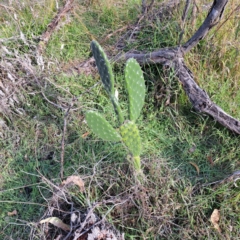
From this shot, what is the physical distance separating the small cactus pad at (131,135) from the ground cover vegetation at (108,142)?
0.88 feet

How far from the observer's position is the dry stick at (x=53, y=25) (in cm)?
229

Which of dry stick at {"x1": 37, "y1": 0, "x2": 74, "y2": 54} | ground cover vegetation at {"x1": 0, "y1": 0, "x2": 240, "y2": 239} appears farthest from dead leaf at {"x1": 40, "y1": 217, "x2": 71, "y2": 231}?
dry stick at {"x1": 37, "y1": 0, "x2": 74, "y2": 54}

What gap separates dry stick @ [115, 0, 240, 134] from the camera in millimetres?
1818

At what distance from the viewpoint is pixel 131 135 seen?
138 centimetres

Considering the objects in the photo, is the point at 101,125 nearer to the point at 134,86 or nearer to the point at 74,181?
the point at 134,86

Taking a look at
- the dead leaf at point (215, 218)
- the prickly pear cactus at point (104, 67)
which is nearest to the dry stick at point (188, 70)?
the dead leaf at point (215, 218)

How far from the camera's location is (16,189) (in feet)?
5.81

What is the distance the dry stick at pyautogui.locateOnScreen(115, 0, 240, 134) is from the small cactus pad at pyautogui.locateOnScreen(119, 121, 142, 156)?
63cm

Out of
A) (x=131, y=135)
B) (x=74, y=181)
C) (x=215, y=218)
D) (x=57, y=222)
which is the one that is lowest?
(x=215, y=218)

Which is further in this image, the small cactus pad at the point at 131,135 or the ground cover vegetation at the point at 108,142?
the ground cover vegetation at the point at 108,142

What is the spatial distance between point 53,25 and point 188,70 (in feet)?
3.66

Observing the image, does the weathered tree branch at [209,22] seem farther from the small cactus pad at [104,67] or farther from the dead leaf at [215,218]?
the dead leaf at [215,218]

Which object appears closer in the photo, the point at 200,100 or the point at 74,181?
the point at 74,181

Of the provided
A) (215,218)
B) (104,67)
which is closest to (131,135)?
(104,67)
